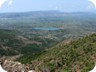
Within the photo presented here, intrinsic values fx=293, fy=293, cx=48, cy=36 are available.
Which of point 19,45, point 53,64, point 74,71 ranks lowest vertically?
point 19,45

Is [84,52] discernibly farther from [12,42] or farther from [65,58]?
[12,42]

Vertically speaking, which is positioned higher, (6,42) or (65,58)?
(65,58)

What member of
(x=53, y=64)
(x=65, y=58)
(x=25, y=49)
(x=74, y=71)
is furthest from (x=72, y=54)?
(x=25, y=49)

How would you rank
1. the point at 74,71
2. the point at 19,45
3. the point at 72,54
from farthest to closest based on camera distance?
the point at 19,45 < the point at 72,54 < the point at 74,71

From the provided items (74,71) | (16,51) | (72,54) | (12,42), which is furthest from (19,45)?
(74,71)

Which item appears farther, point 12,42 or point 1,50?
point 12,42

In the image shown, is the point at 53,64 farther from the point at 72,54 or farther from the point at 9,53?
the point at 9,53

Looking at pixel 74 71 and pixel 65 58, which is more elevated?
pixel 74 71

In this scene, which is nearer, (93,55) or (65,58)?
(93,55)

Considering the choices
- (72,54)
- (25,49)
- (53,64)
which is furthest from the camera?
(25,49)
